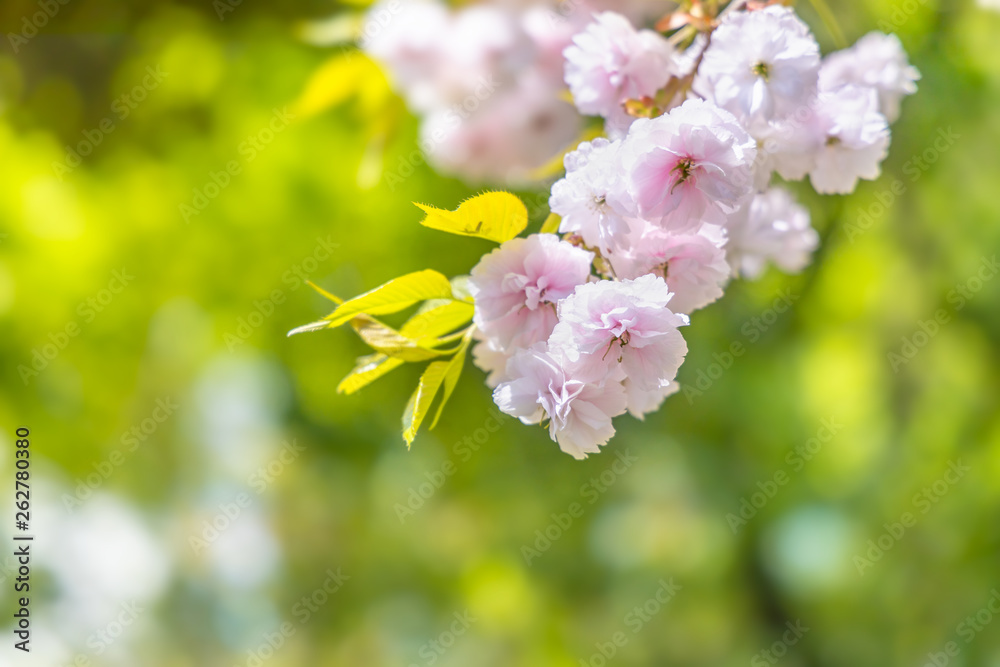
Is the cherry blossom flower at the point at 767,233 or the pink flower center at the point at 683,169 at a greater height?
the pink flower center at the point at 683,169

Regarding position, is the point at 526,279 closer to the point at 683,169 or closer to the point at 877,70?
the point at 683,169


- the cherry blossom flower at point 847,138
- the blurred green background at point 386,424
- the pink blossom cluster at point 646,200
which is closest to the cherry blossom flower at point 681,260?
the pink blossom cluster at point 646,200

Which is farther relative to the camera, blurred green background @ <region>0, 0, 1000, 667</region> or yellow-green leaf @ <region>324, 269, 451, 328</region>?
blurred green background @ <region>0, 0, 1000, 667</region>

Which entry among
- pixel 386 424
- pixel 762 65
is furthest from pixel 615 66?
pixel 386 424

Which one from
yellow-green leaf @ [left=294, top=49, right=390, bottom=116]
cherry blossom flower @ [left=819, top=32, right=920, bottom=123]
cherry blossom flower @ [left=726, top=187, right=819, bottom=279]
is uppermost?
yellow-green leaf @ [left=294, top=49, right=390, bottom=116]

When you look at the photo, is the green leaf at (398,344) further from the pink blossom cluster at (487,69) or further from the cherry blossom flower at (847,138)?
the pink blossom cluster at (487,69)

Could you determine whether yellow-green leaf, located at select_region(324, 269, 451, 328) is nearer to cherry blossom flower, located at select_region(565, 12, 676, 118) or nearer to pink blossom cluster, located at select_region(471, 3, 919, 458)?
pink blossom cluster, located at select_region(471, 3, 919, 458)

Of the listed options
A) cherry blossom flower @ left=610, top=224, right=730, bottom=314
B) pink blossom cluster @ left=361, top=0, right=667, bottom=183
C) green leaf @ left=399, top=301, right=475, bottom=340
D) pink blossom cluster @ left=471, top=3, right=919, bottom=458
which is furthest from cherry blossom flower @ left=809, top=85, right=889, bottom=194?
pink blossom cluster @ left=361, top=0, right=667, bottom=183
